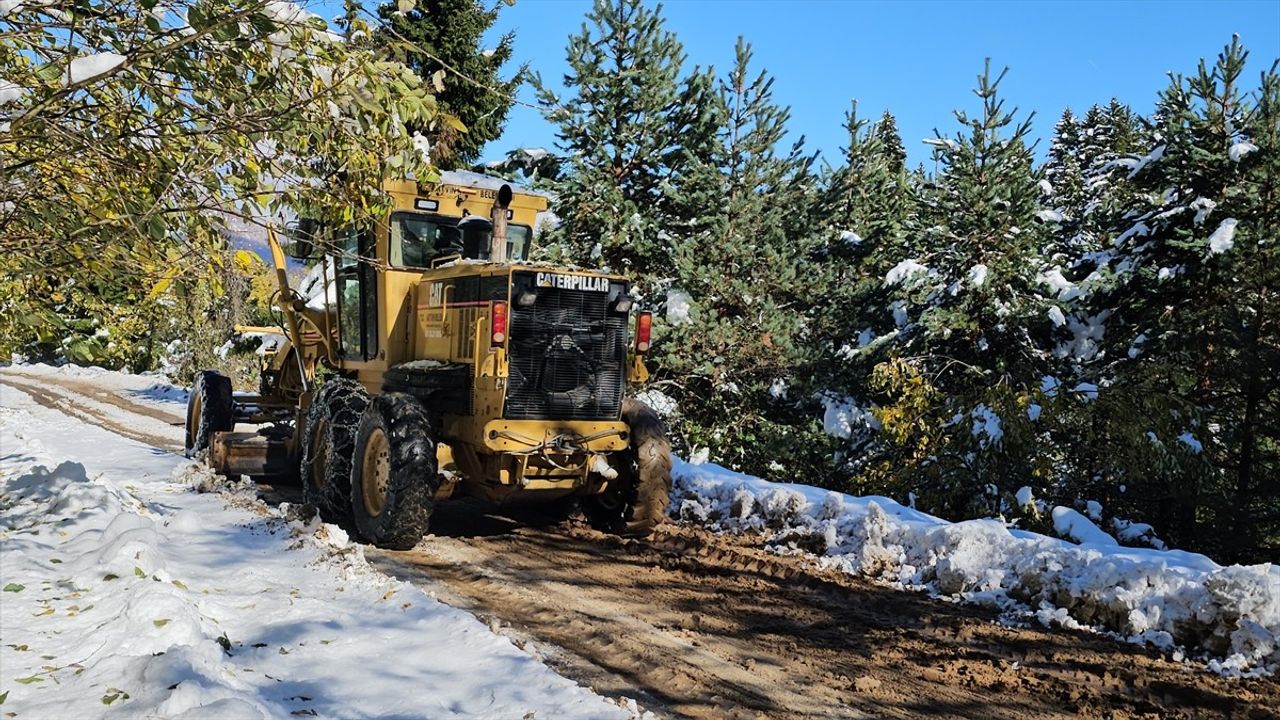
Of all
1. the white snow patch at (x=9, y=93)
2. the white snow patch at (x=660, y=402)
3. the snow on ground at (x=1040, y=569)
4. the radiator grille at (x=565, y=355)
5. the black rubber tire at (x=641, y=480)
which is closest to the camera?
the white snow patch at (x=9, y=93)

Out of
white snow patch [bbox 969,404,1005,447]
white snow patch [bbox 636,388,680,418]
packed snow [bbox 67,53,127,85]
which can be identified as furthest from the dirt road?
Answer: white snow patch [bbox 636,388,680,418]

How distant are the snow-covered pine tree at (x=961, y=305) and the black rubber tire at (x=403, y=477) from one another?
6732mm

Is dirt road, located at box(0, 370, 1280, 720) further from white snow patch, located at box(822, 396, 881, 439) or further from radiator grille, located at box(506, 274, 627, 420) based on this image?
white snow patch, located at box(822, 396, 881, 439)

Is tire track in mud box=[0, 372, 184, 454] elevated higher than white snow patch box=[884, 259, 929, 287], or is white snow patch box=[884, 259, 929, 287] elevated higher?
white snow patch box=[884, 259, 929, 287]

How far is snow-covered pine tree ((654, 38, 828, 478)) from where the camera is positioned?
15.5 m

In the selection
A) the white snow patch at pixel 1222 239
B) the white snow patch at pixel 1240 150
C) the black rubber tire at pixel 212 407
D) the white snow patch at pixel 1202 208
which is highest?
the white snow patch at pixel 1240 150

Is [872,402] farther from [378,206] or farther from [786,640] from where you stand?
[378,206]

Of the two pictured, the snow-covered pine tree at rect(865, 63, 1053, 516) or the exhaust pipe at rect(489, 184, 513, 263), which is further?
the snow-covered pine tree at rect(865, 63, 1053, 516)

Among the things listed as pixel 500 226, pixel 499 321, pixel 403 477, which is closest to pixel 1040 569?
pixel 499 321

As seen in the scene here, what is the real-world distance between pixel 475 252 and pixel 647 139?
7.91 m

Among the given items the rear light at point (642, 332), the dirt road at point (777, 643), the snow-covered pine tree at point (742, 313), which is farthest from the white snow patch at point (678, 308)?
the dirt road at point (777, 643)

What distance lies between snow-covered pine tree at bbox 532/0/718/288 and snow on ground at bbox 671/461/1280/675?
7.66 metres

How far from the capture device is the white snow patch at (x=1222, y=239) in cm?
1095

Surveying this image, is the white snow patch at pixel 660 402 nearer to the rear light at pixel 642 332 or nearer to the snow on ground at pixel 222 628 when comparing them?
the rear light at pixel 642 332
